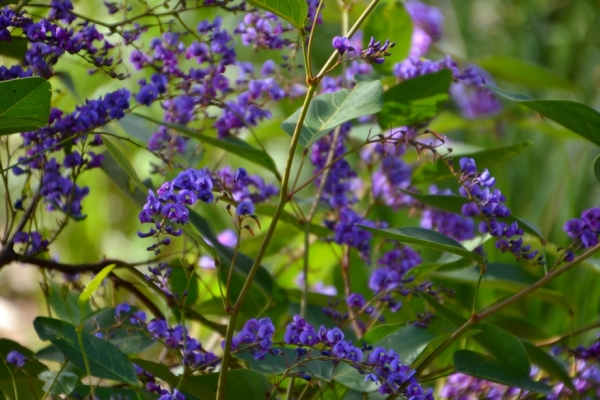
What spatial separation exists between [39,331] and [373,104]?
319 mm

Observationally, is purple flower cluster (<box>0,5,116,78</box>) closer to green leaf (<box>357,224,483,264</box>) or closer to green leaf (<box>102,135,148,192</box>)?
green leaf (<box>102,135,148,192</box>)

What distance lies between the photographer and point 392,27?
88 centimetres

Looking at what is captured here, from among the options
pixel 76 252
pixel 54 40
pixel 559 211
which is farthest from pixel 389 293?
pixel 76 252

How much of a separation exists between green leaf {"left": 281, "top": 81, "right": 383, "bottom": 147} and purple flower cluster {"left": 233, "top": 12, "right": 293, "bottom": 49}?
0.15 meters

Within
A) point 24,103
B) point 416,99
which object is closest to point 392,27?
point 416,99

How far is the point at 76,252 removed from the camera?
2.15m

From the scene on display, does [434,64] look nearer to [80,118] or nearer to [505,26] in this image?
[80,118]

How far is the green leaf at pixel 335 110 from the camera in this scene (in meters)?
0.54

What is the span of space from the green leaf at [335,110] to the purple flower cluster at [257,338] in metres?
0.15

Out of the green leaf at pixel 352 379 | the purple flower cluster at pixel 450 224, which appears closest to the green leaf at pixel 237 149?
the green leaf at pixel 352 379

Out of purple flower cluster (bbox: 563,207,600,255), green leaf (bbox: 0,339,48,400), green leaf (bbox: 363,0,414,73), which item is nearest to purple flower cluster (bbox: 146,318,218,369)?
green leaf (bbox: 0,339,48,400)

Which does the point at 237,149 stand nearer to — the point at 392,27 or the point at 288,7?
the point at 288,7

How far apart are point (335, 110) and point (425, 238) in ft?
0.45

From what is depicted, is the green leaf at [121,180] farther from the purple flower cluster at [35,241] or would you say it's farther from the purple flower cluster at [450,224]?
the purple flower cluster at [450,224]
